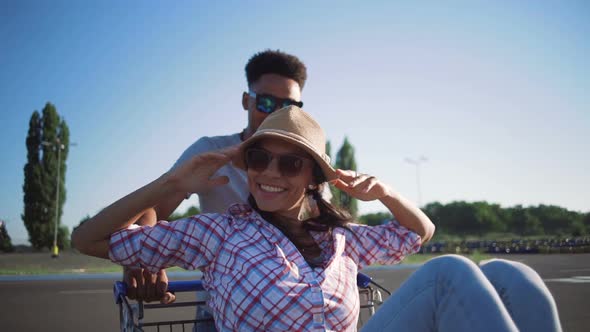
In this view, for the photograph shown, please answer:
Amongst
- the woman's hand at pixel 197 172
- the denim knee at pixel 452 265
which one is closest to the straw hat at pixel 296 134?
the woman's hand at pixel 197 172

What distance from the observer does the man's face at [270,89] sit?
9.91 feet

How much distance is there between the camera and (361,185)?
7.34ft

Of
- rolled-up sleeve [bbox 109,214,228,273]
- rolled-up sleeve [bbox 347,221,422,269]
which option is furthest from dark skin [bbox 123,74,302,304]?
rolled-up sleeve [bbox 347,221,422,269]

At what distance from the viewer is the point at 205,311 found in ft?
7.75

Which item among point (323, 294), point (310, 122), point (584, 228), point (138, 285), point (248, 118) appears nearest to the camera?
point (323, 294)

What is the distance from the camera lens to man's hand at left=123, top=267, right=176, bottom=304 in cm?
206

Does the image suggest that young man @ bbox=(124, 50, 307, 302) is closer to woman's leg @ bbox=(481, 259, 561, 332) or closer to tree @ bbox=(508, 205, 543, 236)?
woman's leg @ bbox=(481, 259, 561, 332)

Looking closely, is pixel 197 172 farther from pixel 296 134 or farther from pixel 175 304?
pixel 175 304

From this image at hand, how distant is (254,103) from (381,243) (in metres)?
1.27

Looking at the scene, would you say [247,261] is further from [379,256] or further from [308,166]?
[379,256]

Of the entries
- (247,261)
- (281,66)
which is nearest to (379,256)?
(247,261)

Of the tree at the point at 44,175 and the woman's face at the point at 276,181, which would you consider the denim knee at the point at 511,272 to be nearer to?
the woman's face at the point at 276,181

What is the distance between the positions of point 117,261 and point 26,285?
1145 centimetres

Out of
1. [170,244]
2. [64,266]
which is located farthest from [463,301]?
[64,266]
